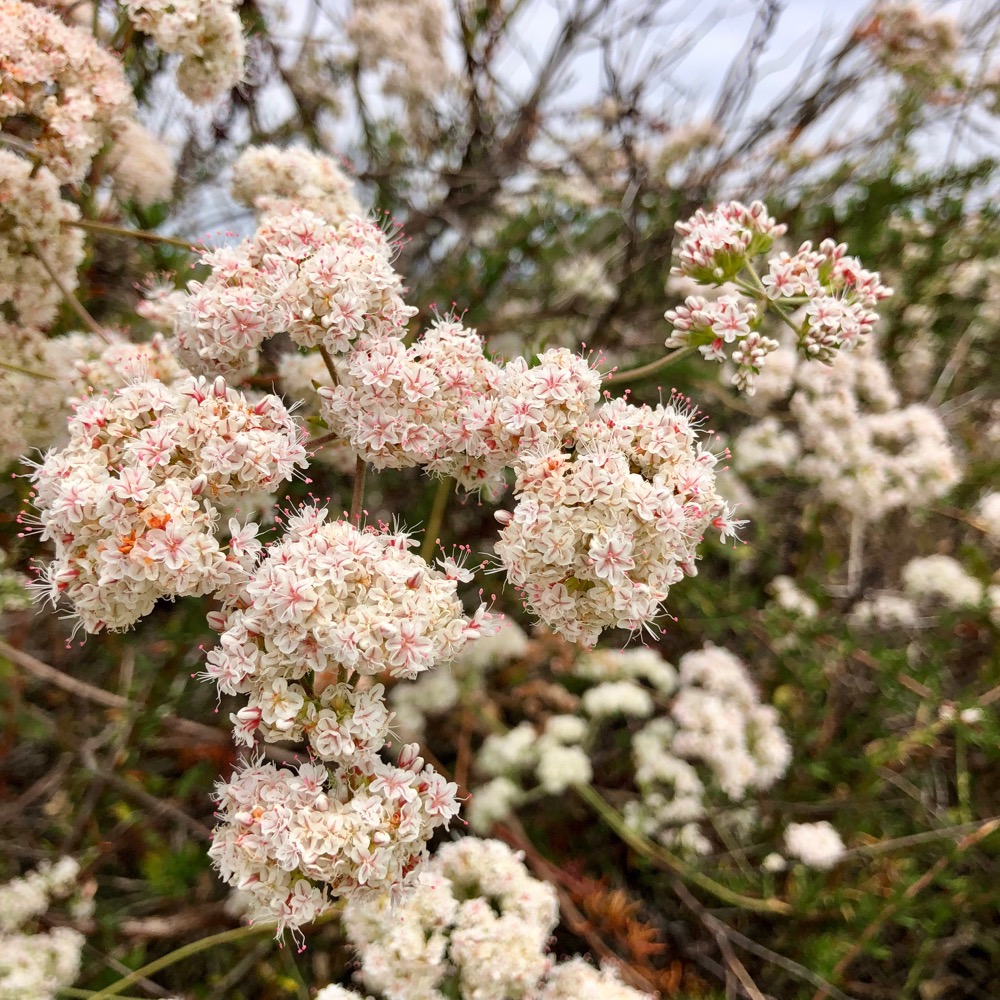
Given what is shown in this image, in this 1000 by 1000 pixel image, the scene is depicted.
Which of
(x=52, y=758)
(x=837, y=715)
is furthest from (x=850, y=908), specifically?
(x=52, y=758)

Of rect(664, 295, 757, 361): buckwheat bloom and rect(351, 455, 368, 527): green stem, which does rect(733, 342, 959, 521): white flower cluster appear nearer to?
rect(664, 295, 757, 361): buckwheat bloom

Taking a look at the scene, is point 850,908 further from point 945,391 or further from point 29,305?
point 29,305

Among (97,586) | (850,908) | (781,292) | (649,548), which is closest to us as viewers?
(97,586)

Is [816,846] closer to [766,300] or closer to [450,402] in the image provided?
[766,300]

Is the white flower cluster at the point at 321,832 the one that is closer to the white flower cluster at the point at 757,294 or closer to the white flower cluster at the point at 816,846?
the white flower cluster at the point at 757,294

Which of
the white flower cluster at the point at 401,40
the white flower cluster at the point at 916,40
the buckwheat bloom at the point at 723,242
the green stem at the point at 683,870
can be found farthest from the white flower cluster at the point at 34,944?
the white flower cluster at the point at 916,40

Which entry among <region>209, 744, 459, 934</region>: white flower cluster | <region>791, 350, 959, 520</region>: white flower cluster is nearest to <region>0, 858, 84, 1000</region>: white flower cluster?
<region>209, 744, 459, 934</region>: white flower cluster
